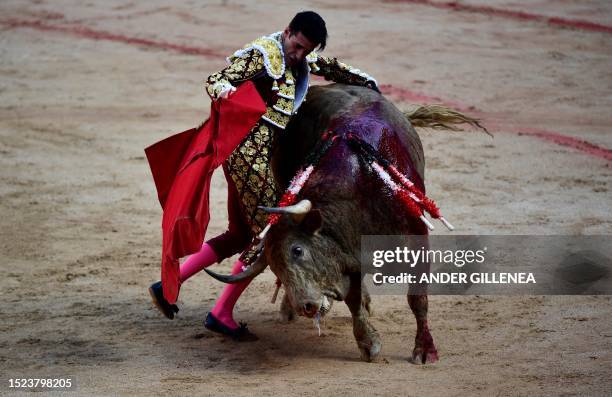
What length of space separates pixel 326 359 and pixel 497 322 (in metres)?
0.92

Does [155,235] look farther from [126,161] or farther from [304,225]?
[304,225]

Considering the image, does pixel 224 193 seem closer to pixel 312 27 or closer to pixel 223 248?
pixel 223 248

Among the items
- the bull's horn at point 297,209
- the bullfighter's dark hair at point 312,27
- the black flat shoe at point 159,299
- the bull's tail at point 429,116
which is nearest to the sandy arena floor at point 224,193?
the black flat shoe at point 159,299

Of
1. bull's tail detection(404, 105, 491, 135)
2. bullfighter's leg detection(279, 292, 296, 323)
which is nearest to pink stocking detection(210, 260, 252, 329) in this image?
bullfighter's leg detection(279, 292, 296, 323)

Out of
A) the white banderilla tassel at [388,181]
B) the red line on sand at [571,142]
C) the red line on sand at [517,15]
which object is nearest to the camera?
the white banderilla tassel at [388,181]

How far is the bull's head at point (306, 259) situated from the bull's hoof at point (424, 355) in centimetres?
46

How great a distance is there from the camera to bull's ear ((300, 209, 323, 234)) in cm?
402

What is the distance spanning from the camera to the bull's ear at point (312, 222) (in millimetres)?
4023

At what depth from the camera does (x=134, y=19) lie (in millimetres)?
11383

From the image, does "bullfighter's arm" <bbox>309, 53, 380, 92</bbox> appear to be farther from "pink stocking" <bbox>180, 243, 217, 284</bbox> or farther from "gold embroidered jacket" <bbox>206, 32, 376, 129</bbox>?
"pink stocking" <bbox>180, 243, 217, 284</bbox>

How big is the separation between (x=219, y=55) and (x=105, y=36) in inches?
60.3

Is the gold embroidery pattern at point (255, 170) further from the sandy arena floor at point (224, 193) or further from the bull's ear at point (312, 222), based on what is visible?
the sandy arena floor at point (224, 193)

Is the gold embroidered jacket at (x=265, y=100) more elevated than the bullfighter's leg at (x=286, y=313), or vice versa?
the gold embroidered jacket at (x=265, y=100)

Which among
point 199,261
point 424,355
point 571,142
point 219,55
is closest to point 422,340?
point 424,355
